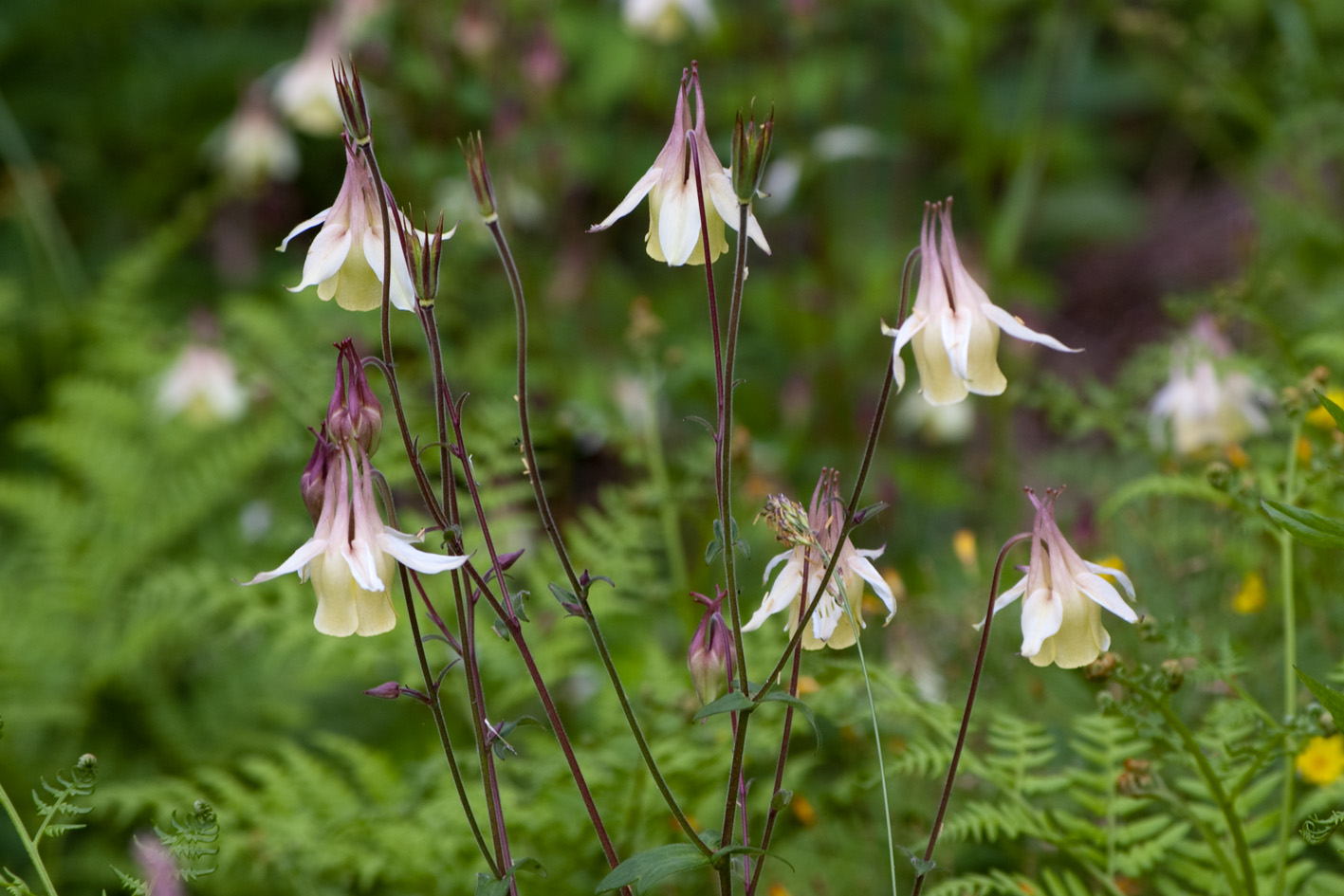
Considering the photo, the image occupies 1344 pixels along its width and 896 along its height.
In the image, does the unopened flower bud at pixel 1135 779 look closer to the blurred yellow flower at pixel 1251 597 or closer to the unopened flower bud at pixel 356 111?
the blurred yellow flower at pixel 1251 597

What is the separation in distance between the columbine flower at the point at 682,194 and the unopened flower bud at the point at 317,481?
23 cm

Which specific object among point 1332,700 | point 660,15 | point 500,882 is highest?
point 660,15

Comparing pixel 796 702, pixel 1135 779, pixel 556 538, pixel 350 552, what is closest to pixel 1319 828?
pixel 1135 779

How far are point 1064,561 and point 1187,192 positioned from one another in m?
4.16

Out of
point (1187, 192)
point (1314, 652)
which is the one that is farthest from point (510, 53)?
point (1187, 192)

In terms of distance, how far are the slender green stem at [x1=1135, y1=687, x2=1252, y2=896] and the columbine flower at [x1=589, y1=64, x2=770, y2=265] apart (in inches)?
17.3

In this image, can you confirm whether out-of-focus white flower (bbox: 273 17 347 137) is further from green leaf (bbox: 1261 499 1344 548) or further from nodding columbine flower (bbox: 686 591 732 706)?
green leaf (bbox: 1261 499 1344 548)

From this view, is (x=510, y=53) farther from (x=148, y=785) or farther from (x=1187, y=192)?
(x=1187, y=192)

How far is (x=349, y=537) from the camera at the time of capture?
74cm

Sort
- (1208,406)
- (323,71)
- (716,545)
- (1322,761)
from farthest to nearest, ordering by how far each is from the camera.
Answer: (323,71), (1208,406), (1322,761), (716,545)

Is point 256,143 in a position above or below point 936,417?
below

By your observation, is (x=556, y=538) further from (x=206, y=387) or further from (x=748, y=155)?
(x=206, y=387)

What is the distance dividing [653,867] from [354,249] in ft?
1.45

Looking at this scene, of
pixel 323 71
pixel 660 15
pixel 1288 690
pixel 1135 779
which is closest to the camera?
pixel 1135 779
